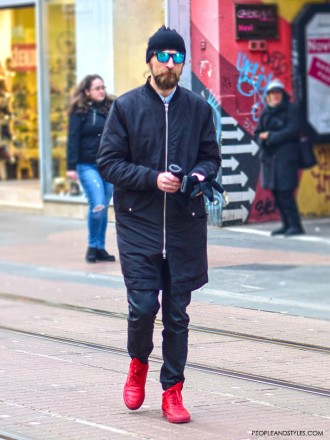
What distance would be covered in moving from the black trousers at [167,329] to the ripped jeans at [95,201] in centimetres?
592

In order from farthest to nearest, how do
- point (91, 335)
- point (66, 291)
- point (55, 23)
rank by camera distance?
point (55, 23) → point (66, 291) → point (91, 335)

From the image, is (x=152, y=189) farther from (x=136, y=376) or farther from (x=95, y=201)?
(x=95, y=201)

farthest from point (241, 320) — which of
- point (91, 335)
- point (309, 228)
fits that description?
point (309, 228)

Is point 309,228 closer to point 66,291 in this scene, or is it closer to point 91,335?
point 66,291

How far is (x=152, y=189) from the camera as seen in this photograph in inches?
253

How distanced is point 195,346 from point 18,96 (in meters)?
10.6

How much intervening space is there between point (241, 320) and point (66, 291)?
7.37 feet

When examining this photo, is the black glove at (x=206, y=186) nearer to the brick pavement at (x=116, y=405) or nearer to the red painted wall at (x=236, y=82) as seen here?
the brick pavement at (x=116, y=405)

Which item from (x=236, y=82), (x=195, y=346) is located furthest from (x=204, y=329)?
(x=236, y=82)

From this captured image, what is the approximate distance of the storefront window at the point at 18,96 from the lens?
18328 mm

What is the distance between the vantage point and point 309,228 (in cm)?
1542

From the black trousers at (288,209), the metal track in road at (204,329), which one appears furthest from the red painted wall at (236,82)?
the metal track in road at (204,329)

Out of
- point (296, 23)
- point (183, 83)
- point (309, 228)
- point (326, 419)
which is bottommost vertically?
point (326, 419)

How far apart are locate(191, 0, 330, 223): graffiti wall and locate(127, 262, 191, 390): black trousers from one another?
3654mm
